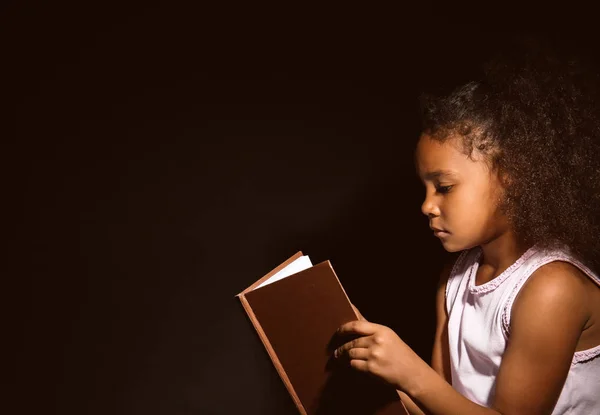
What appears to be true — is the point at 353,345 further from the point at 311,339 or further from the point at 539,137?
the point at 539,137

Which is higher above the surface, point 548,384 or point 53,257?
point 53,257

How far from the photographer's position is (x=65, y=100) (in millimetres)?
1158

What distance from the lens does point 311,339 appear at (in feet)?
2.84

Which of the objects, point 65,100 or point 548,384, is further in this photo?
point 65,100

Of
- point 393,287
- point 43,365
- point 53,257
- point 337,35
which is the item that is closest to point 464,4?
point 337,35

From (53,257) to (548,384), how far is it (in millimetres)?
1024

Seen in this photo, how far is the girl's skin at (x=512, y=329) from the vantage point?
2.72 ft

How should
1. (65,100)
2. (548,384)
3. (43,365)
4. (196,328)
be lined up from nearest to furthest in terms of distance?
1. (548,384)
2. (65,100)
3. (43,365)
4. (196,328)

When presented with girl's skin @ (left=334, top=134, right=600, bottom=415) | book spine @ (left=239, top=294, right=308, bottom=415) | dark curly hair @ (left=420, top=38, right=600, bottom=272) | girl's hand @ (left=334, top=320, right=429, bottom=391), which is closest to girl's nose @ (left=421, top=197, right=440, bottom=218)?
girl's skin @ (left=334, top=134, right=600, bottom=415)

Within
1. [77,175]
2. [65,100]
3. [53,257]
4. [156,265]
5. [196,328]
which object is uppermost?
[65,100]

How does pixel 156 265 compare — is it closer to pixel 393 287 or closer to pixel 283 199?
pixel 283 199

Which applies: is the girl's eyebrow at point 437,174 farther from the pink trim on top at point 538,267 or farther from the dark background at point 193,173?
the dark background at point 193,173

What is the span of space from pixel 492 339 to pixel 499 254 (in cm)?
15

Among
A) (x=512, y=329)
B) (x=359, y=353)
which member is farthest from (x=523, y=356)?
(x=359, y=353)
